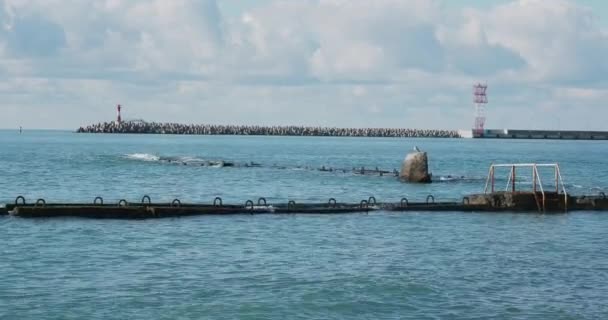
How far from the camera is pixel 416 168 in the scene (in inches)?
2576

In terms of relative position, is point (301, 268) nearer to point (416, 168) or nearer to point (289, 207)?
point (289, 207)

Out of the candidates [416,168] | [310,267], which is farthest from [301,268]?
[416,168]

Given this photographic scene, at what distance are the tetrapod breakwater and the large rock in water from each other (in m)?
16.2

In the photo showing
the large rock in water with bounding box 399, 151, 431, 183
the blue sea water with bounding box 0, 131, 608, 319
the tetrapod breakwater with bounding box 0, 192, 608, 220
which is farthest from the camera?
the large rock in water with bounding box 399, 151, 431, 183

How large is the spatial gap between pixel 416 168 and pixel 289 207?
23690mm

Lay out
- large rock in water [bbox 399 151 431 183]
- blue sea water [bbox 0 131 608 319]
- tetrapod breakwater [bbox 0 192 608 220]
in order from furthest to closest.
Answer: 1. large rock in water [bbox 399 151 431 183]
2. tetrapod breakwater [bbox 0 192 608 220]
3. blue sea water [bbox 0 131 608 319]

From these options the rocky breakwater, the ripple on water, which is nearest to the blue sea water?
the ripple on water

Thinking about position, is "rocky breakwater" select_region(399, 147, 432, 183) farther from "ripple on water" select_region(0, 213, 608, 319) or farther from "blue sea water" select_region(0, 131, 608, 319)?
"ripple on water" select_region(0, 213, 608, 319)

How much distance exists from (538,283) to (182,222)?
55.7ft

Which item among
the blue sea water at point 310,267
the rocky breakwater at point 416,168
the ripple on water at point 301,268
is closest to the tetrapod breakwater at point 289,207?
the blue sea water at point 310,267

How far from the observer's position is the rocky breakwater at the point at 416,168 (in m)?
64.6

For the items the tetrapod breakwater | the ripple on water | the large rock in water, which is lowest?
the ripple on water

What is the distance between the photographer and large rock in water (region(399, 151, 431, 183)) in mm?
64625

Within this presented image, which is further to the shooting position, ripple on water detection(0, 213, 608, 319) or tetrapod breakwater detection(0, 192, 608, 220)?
tetrapod breakwater detection(0, 192, 608, 220)
